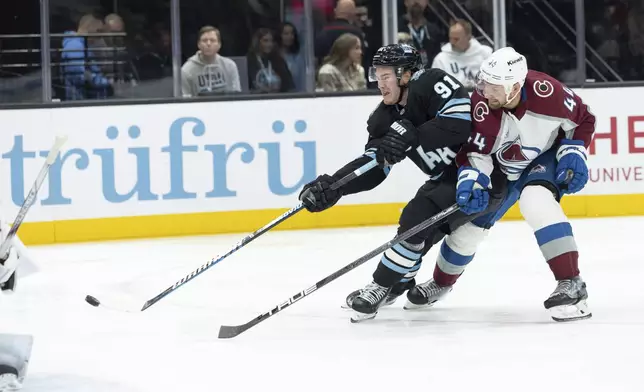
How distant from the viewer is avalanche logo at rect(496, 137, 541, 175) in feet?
12.5

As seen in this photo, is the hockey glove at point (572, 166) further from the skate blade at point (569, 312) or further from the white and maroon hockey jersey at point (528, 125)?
the skate blade at point (569, 312)

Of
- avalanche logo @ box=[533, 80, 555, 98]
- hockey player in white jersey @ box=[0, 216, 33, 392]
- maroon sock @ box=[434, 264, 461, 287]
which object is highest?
avalanche logo @ box=[533, 80, 555, 98]

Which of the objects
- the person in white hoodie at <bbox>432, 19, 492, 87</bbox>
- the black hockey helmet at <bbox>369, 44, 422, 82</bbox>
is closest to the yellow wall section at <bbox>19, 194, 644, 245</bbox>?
the person in white hoodie at <bbox>432, 19, 492, 87</bbox>

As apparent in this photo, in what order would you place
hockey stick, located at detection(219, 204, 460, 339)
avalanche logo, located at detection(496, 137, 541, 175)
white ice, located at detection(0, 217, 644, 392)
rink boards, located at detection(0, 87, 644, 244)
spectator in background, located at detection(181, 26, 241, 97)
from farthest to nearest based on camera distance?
spectator in background, located at detection(181, 26, 241, 97) < rink boards, located at detection(0, 87, 644, 244) < avalanche logo, located at detection(496, 137, 541, 175) < hockey stick, located at detection(219, 204, 460, 339) < white ice, located at detection(0, 217, 644, 392)

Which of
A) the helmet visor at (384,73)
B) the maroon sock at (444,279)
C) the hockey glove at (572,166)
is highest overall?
the helmet visor at (384,73)

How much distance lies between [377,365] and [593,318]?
923mm

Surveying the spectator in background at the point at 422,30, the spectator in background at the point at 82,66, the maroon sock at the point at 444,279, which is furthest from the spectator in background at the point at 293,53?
the maroon sock at the point at 444,279

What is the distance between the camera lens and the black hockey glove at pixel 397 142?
367 cm

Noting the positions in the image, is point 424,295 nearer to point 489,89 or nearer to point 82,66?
point 489,89

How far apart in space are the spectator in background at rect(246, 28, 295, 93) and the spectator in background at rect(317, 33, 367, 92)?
21cm

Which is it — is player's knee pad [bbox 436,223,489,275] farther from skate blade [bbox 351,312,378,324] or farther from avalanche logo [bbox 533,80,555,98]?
avalanche logo [bbox 533,80,555,98]

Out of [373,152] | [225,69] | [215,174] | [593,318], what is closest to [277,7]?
[225,69]

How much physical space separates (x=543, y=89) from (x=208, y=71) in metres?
3.20

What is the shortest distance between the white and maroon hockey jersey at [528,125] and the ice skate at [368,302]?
491 millimetres
